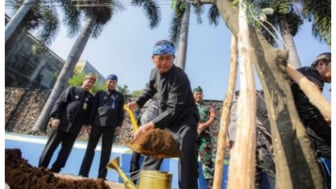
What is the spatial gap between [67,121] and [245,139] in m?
2.99

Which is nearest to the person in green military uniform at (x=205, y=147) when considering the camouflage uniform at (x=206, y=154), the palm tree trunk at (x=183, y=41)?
the camouflage uniform at (x=206, y=154)

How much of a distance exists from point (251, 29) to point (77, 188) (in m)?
1.48

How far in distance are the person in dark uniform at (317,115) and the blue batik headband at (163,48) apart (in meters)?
0.81

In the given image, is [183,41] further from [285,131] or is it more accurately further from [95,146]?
[285,131]

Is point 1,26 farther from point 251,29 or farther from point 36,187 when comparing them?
point 251,29

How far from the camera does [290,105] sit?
1618 mm

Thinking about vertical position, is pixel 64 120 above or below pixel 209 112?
below

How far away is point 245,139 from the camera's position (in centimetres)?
95

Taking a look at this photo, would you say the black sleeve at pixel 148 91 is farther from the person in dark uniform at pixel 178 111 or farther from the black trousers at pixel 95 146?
the black trousers at pixel 95 146

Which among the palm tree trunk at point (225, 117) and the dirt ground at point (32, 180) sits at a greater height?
the palm tree trunk at point (225, 117)

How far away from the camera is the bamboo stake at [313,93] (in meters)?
1.39

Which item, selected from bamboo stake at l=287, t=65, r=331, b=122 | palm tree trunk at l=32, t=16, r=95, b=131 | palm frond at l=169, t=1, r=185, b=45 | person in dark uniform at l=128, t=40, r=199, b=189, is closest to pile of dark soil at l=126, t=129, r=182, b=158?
person in dark uniform at l=128, t=40, r=199, b=189

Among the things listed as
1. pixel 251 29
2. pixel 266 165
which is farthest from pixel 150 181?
pixel 266 165

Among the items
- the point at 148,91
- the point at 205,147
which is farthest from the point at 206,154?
the point at 148,91
